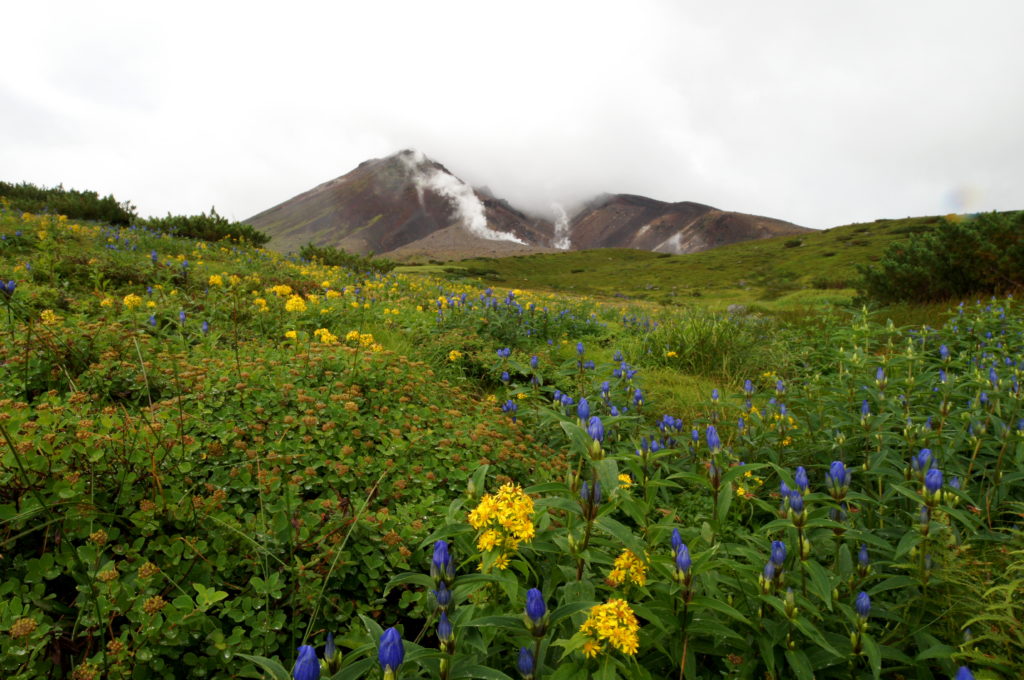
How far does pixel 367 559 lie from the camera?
6.74ft

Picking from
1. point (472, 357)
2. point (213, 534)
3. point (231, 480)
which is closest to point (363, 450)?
point (231, 480)

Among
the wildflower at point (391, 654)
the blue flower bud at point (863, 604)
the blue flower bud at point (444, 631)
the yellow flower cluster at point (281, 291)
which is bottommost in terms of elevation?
the blue flower bud at point (863, 604)

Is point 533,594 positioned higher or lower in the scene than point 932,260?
lower

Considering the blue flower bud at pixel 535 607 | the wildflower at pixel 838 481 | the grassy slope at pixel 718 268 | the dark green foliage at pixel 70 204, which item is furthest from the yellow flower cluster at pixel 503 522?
the grassy slope at pixel 718 268

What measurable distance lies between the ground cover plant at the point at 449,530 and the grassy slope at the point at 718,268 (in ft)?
92.4

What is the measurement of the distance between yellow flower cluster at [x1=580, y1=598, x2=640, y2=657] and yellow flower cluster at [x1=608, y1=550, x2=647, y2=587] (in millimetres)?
274

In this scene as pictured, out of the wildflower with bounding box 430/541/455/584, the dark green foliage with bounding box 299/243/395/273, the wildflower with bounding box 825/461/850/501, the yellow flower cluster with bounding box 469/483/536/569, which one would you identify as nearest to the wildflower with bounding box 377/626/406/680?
the wildflower with bounding box 430/541/455/584

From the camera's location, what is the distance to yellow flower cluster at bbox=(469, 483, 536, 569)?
5.03 feet

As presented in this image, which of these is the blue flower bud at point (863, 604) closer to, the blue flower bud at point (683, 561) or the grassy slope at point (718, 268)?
the blue flower bud at point (683, 561)

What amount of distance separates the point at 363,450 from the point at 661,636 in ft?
6.10

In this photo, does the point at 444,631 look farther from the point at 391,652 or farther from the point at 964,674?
the point at 964,674

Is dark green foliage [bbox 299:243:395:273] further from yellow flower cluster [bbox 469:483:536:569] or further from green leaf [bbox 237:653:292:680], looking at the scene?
green leaf [bbox 237:653:292:680]

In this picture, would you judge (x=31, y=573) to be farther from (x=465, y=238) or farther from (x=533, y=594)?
(x=465, y=238)

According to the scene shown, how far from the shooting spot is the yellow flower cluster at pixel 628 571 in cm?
159
